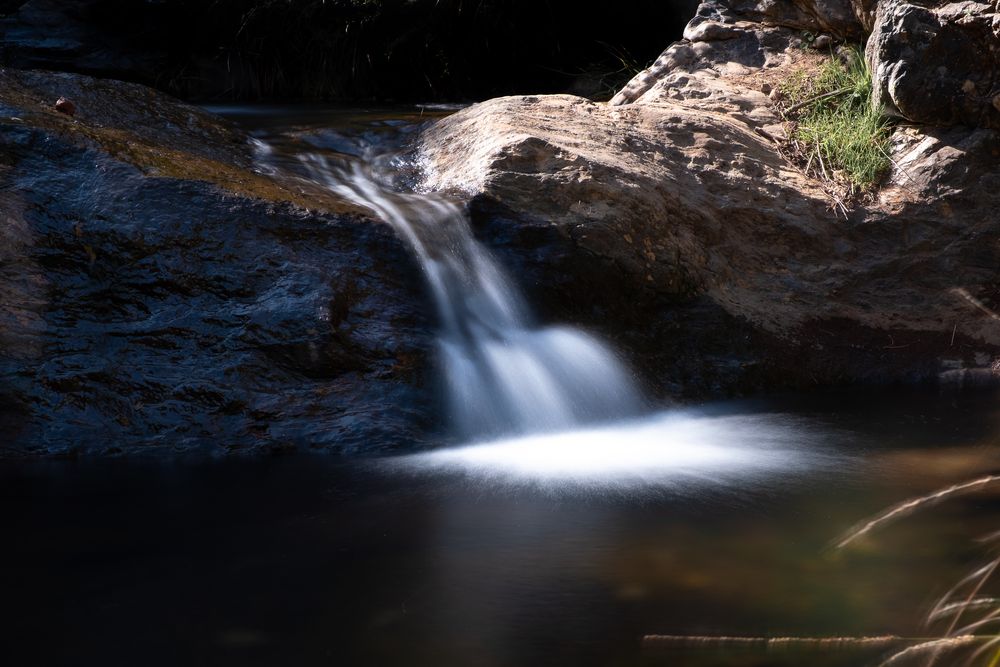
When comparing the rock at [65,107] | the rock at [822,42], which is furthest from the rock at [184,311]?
the rock at [822,42]

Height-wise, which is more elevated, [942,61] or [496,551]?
[942,61]

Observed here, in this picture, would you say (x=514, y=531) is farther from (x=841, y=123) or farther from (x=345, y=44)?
(x=345, y=44)

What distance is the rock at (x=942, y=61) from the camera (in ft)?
16.1

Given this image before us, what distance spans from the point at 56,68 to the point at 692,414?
6604mm

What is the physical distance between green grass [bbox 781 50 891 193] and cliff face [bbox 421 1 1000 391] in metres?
0.10

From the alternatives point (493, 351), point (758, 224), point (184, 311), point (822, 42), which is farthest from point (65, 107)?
point (822, 42)

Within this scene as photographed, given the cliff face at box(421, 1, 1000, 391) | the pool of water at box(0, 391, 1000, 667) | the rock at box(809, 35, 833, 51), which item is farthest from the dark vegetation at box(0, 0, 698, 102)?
the pool of water at box(0, 391, 1000, 667)

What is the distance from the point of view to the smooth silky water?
84.0 inches

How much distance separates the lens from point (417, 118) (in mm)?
6230

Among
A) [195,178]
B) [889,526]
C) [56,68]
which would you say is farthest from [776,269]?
[56,68]

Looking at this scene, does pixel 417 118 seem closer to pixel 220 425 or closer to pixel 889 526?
pixel 220 425

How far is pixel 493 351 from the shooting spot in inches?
163

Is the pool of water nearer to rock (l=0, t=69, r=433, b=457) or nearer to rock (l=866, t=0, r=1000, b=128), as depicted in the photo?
rock (l=0, t=69, r=433, b=457)

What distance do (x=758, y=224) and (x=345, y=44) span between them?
465 centimetres
